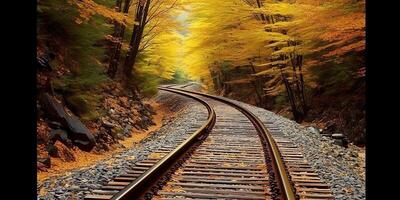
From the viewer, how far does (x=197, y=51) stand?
1131 inches

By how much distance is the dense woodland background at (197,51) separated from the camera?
1217cm

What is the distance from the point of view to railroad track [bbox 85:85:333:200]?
5.70m

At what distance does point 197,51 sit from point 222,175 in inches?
876

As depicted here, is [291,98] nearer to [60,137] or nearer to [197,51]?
[197,51]

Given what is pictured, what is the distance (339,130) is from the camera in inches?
755

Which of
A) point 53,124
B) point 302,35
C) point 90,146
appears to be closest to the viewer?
point 53,124

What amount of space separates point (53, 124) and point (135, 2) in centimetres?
1260

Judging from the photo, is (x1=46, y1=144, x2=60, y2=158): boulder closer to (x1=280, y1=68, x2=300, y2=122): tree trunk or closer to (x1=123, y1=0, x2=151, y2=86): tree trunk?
(x1=123, y1=0, x2=151, y2=86): tree trunk

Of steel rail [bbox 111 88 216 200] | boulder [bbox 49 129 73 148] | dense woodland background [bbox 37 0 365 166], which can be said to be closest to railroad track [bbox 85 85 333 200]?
steel rail [bbox 111 88 216 200]

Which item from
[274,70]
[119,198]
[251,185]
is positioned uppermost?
[119,198]

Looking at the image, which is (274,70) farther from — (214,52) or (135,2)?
(135,2)

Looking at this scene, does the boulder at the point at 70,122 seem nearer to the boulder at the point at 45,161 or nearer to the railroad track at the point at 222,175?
the boulder at the point at 45,161

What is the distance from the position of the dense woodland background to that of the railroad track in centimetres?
393
